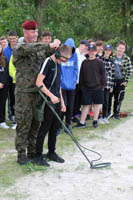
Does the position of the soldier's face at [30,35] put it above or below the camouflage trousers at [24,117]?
above

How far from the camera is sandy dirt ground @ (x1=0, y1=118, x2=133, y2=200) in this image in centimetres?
392

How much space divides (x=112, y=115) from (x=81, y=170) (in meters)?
4.01

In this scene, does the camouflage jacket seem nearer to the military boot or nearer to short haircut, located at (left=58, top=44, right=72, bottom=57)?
short haircut, located at (left=58, top=44, right=72, bottom=57)

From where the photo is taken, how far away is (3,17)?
69.4 feet

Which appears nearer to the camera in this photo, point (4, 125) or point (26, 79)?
point (26, 79)

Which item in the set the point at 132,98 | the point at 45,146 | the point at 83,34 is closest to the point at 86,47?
the point at 45,146

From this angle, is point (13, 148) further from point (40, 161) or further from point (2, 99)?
point (2, 99)

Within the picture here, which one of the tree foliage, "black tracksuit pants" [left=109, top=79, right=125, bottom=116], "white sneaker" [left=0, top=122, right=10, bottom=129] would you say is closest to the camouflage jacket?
"white sneaker" [left=0, top=122, right=10, bottom=129]

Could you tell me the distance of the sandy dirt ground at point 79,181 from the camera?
392 centimetres

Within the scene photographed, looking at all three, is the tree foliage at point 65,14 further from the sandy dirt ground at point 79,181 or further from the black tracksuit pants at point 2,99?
the sandy dirt ground at point 79,181

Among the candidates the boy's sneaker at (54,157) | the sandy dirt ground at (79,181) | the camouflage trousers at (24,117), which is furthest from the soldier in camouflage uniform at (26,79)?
the sandy dirt ground at (79,181)

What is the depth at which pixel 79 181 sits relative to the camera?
4.35 m

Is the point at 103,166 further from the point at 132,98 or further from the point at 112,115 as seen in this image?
the point at 132,98

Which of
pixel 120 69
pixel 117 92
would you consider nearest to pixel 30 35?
pixel 120 69
